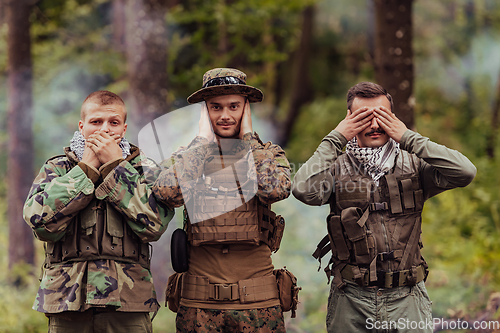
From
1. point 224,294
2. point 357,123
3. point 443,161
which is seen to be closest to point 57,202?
point 224,294

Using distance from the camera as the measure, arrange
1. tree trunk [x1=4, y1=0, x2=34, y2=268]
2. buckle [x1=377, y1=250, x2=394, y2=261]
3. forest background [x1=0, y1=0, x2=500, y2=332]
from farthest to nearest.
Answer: tree trunk [x1=4, y1=0, x2=34, y2=268], forest background [x1=0, y1=0, x2=500, y2=332], buckle [x1=377, y1=250, x2=394, y2=261]

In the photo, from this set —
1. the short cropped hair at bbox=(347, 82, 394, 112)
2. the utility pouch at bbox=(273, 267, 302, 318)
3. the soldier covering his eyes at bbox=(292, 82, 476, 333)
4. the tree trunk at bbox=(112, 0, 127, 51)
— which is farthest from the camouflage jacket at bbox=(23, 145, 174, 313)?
the tree trunk at bbox=(112, 0, 127, 51)

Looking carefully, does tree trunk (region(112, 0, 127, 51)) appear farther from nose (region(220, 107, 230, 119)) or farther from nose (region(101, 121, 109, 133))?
nose (region(220, 107, 230, 119))

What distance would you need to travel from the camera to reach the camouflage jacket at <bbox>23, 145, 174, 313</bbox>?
9.35ft

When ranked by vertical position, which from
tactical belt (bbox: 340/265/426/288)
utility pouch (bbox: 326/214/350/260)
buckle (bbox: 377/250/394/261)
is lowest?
tactical belt (bbox: 340/265/426/288)

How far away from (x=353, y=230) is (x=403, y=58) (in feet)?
9.27

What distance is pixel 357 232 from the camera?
3043 mm

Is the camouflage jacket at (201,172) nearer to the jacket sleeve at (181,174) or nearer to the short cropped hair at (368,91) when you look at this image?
the jacket sleeve at (181,174)

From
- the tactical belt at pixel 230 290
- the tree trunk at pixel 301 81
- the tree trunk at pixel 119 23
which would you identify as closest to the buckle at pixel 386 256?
the tactical belt at pixel 230 290

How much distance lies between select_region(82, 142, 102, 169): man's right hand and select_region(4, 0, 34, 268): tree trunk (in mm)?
5843

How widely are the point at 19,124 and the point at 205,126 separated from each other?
6302mm

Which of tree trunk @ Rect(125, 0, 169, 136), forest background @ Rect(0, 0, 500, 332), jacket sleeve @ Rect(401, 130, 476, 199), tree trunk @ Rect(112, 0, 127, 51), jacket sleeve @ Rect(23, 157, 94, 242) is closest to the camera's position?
jacket sleeve @ Rect(23, 157, 94, 242)

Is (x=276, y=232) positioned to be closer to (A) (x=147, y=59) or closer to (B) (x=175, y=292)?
(B) (x=175, y=292)

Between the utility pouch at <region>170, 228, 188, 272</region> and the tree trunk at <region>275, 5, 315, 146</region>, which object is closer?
the utility pouch at <region>170, 228, 188, 272</region>
